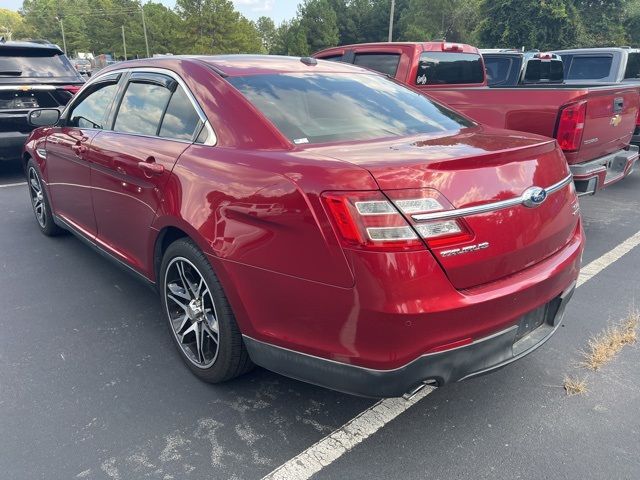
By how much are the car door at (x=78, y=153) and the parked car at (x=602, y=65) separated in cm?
847

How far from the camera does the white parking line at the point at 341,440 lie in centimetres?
217

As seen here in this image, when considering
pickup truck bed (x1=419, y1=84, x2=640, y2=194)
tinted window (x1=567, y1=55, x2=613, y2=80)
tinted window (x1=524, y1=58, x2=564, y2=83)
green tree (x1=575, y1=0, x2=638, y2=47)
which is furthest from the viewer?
green tree (x1=575, y1=0, x2=638, y2=47)

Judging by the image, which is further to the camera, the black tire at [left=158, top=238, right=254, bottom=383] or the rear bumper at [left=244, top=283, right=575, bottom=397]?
the black tire at [left=158, top=238, right=254, bottom=383]

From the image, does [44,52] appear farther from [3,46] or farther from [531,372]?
[531,372]

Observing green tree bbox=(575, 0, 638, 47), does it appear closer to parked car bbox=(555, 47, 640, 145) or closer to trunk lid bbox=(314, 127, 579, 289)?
parked car bbox=(555, 47, 640, 145)

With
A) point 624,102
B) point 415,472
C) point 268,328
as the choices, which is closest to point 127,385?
point 268,328

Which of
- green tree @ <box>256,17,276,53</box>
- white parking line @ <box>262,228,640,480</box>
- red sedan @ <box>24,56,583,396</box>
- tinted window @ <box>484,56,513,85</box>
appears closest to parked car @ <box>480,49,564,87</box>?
tinted window @ <box>484,56,513,85</box>

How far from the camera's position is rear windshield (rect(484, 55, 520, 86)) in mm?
9164

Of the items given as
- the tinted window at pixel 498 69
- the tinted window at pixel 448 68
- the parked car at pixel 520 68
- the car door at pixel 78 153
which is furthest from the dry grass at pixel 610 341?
the tinted window at pixel 498 69

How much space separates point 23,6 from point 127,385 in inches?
5066

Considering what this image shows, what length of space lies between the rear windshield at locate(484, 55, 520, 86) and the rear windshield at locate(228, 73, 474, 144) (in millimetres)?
6648

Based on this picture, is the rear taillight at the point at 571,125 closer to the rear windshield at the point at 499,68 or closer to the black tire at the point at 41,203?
the black tire at the point at 41,203

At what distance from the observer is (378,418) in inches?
98.5

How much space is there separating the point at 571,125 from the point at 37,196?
503cm
